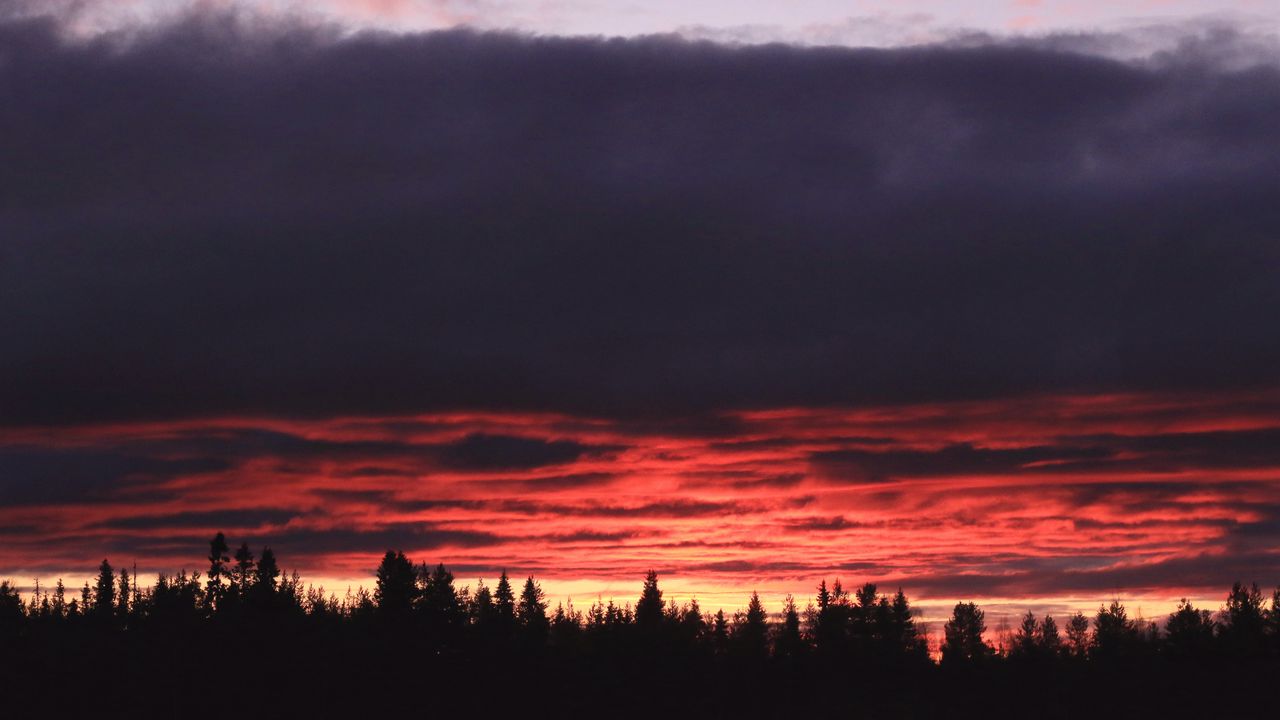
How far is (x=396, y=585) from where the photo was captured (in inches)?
7731

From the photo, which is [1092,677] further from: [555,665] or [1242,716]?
[555,665]

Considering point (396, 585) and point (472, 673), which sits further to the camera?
point (396, 585)

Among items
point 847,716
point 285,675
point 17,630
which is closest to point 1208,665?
point 847,716

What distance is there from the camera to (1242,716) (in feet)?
528

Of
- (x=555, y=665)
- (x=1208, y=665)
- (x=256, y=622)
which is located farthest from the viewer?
(x=1208, y=665)

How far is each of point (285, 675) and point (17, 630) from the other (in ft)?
184

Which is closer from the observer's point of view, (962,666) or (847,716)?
(847,716)

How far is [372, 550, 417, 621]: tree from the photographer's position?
636 feet

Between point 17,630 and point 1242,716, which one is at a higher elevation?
point 17,630

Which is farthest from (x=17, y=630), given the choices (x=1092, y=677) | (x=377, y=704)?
(x=1092, y=677)

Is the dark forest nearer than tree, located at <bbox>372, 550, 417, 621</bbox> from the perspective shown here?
Yes

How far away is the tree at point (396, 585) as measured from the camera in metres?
194

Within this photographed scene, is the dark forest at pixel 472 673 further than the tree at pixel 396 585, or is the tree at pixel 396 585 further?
the tree at pixel 396 585

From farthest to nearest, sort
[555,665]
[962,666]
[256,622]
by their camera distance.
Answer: [962,666], [555,665], [256,622]
